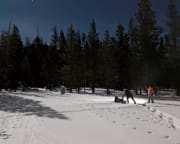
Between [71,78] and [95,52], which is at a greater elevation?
[95,52]

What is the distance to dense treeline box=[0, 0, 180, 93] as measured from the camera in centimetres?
3897

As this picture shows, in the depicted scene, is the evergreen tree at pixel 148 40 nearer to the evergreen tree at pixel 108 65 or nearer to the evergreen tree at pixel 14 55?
the evergreen tree at pixel 108 65

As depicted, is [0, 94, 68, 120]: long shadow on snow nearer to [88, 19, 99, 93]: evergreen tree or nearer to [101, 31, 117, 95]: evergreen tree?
[101, 31, 117, 95]: evergreen tree

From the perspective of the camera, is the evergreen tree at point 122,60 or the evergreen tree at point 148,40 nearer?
the evergreen tree at point 148,40

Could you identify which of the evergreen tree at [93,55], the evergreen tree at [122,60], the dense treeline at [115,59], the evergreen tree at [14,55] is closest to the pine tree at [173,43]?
the dense treeline at [115,59]

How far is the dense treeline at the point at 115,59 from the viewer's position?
3897 centimetres

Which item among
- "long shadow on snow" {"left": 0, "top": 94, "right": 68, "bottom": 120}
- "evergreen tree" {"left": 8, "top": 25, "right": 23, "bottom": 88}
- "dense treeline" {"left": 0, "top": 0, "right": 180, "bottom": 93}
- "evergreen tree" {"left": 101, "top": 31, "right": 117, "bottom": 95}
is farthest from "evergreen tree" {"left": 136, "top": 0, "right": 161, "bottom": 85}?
"evergreen tree" {"left": 8, "top": 25, "right": 23, "bottom": 88}

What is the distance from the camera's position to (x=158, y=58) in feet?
136

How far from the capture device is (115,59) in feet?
147

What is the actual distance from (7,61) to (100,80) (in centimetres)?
1906

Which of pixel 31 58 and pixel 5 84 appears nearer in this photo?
pixel 5 84

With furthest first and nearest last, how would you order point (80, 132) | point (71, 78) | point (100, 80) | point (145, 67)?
point (100, 80)
point (71, 78)
point (145, 67)
point (80, 132)

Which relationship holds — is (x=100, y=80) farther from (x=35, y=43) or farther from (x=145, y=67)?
(x=35, y=43)

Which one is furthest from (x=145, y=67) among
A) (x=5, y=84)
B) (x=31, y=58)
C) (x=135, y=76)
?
(x=31, y=58)
